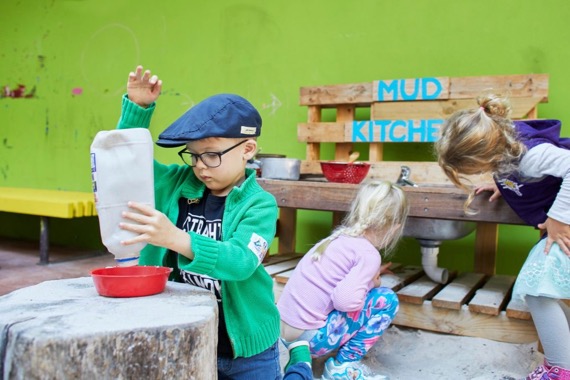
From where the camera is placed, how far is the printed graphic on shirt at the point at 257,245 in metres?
1.43

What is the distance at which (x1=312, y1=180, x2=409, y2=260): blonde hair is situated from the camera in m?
2.27

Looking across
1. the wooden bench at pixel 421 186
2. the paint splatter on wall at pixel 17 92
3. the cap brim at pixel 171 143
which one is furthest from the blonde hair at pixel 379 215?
the paint splatter on wall at pixel 17 92

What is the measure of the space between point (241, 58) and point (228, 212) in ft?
9.22

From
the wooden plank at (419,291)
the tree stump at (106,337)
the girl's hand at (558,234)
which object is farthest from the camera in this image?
Result: the wooden plank at (419,291)

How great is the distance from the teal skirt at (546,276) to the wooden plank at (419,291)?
1.66 ft

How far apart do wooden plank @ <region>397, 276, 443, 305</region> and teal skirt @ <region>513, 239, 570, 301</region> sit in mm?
506

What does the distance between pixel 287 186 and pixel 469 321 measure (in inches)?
44.1

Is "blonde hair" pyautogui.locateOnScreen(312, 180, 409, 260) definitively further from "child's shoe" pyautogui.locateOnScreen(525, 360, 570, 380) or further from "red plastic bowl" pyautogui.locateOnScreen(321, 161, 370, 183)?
"child's shoe" pyautogui.locateOnScreen(525, 360, 570, 380)

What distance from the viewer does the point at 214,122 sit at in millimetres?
1486

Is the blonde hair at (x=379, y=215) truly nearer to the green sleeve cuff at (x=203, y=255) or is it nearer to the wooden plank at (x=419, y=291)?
the wooden plank at (x=419, y=291)

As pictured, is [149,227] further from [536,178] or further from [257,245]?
[536,178]

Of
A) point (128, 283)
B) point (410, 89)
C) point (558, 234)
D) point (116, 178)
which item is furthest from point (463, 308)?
point (116, 178)

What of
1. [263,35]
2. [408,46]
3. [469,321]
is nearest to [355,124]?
[408,46]

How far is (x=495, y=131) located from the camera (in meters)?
2.10
